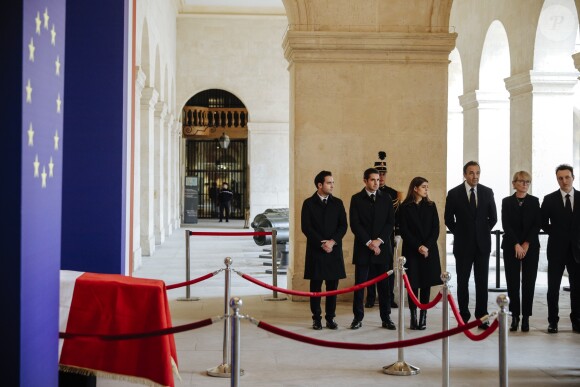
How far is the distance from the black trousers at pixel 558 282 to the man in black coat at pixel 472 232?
706 mm

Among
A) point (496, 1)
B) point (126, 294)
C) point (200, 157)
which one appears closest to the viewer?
point (126, 294)

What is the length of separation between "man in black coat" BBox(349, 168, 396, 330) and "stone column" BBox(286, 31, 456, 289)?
1.77m

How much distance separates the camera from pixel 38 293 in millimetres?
4598

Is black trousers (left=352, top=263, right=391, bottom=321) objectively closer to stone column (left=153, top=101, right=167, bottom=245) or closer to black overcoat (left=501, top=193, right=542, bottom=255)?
black overcoat (left=501, top=193, right=542, bottom=255)

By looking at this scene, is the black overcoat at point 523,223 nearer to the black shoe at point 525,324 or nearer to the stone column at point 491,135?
the black shoe at point 525,324

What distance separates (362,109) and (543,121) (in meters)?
4.89

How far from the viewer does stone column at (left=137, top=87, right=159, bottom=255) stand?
17.6 metres

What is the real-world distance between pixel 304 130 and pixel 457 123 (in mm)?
10776

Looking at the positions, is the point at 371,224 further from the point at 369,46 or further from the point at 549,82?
the point at 549,82

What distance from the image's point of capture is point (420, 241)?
9.19 m

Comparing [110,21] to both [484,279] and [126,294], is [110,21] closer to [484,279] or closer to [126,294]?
[126,294]

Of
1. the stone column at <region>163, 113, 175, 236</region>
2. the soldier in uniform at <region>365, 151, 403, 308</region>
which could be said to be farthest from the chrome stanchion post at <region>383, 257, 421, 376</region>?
the stone column at <region>163, 113, 175, 236</region>

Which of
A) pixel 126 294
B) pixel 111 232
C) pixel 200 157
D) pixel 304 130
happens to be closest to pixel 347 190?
pixel 304 130

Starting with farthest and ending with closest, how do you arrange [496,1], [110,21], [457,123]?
[457,123], [496,1], [110,21]
